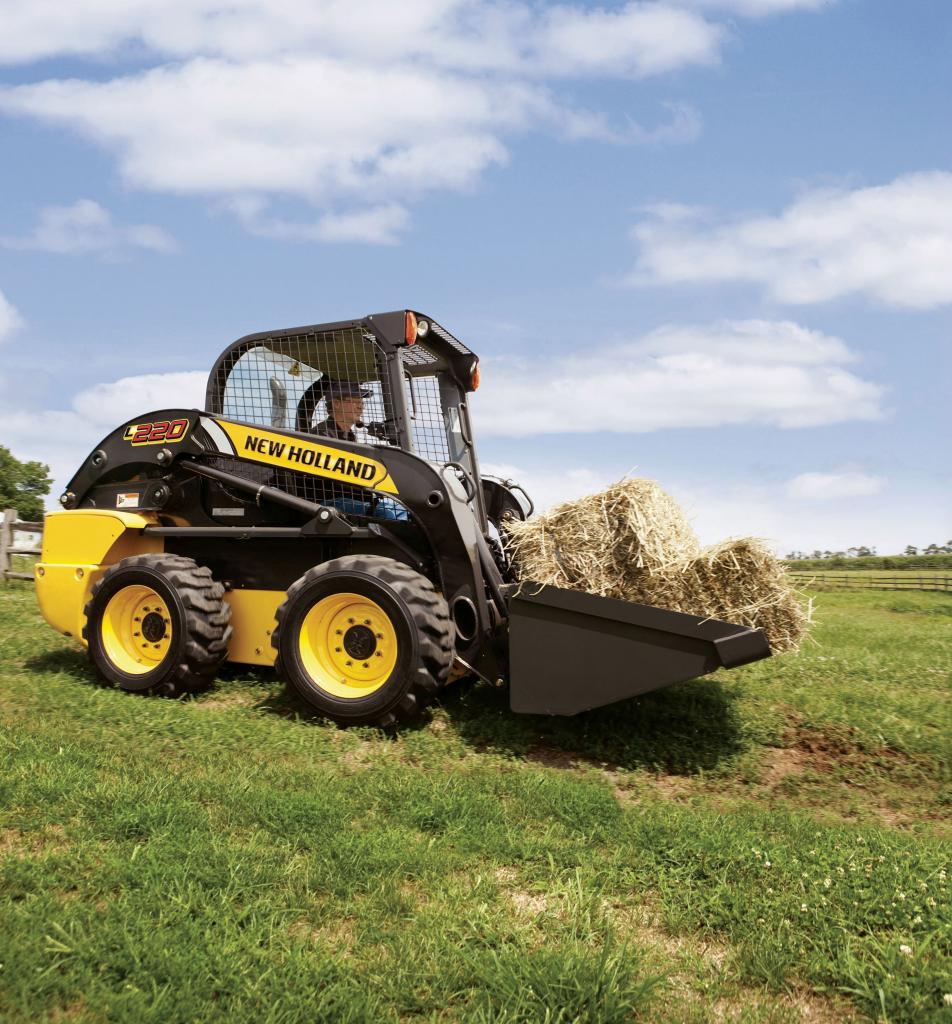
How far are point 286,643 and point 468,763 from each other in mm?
1519

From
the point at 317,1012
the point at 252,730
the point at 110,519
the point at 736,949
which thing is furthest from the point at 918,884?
the point at 110,519

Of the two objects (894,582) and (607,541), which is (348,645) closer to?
(607,541)

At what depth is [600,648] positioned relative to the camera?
5.21 m

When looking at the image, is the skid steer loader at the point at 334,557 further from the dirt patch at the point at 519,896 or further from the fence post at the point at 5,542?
the fence post at the point at 5,542

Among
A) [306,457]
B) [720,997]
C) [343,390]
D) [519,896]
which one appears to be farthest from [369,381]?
[720,997]

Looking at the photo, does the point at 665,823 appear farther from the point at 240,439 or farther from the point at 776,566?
the point at 240,439

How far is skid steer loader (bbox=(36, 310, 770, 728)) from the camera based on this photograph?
17.5 feet

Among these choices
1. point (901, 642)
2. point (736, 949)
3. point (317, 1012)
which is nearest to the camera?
point (317, 1012)

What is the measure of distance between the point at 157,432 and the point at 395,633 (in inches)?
111

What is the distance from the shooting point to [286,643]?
5.88m

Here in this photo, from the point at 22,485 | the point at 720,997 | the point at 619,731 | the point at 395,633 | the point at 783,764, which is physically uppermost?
the point at 22,485

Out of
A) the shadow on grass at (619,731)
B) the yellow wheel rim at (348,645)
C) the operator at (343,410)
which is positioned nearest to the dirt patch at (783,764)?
the shadow on grass at (619,731)

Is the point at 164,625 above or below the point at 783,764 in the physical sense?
above

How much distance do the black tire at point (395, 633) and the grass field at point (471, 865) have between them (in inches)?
6.9
